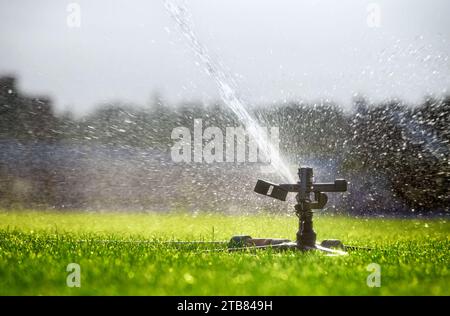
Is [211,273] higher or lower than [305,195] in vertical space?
lower

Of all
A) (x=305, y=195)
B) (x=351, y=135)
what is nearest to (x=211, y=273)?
(x=305, y=195)

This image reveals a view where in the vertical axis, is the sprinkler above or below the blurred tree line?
below

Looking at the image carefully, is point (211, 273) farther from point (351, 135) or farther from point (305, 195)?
point (351, 135)

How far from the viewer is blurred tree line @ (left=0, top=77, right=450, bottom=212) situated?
23938 mm

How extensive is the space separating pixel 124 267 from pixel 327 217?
15205 mm

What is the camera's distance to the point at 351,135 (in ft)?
87.8

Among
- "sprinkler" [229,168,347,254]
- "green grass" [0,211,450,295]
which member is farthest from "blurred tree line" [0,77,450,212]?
"green grass" [0,211,450,295]

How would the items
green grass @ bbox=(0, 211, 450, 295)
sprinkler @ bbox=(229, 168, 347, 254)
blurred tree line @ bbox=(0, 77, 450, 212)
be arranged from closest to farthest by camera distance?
green grass @ bbox=(0, 211, 450, 295), sprinkler @ bbox=(229, 168, 347, 254), blurred tree line @ bbox=(0, 77, 450, 212)

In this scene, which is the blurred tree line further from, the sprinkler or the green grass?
the green grass

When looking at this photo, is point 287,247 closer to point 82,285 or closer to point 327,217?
point 82,285

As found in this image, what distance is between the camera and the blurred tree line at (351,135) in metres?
23.9

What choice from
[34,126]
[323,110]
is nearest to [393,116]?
[323,110]

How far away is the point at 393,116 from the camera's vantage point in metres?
27.7

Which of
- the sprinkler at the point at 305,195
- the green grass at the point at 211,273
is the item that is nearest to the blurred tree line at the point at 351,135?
the sprinkler at the point at 305,195
